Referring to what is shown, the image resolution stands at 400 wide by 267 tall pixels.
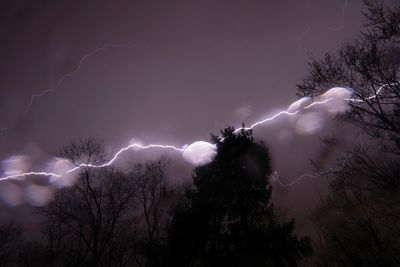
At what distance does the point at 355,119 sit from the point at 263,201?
765 cm

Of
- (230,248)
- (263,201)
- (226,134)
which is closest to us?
(230,248)

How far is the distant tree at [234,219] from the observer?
12.7 metres

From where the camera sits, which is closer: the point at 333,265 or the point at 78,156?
the point at 78,156

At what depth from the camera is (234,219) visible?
14.1 m

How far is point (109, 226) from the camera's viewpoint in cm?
1794

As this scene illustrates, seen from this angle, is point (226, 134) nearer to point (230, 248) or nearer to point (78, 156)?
point (230, 248)

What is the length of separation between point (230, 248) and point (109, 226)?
9.01 meters

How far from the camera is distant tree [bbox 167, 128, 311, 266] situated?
12.7 m

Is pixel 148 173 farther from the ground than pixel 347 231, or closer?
farther from the ground

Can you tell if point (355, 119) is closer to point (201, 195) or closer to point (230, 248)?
point (230, 248)

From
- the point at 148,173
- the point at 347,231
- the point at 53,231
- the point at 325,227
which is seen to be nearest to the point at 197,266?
the point at 148,173

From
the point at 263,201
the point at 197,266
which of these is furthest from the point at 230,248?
the point at 263,201

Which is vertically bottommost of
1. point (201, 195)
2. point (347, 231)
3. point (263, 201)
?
point (347, 231)

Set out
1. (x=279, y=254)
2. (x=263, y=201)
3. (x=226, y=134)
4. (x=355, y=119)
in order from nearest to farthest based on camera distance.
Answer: (x=355, y=119)
(x=279, y=254)
(x=263, y=201)
(x=226, y=134)
